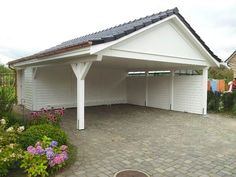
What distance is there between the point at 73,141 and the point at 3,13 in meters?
7.87

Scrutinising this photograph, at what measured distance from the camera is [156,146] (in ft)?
18.0

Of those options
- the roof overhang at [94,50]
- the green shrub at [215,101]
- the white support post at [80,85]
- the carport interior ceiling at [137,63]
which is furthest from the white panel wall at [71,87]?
the green shrub at [215,101]

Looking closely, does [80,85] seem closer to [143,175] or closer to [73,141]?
[73,141]

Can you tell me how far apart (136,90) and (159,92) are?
2005 millimetres

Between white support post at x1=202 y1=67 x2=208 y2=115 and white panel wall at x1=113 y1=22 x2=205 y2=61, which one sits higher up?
white panel wall at x1=113 y1=22 x2=205 y2=61

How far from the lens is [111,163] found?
431cm

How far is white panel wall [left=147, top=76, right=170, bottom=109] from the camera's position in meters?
11.8

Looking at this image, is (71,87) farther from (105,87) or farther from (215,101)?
(215,101)

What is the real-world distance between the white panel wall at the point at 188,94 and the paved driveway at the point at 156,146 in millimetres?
1542

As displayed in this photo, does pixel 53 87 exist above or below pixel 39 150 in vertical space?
above

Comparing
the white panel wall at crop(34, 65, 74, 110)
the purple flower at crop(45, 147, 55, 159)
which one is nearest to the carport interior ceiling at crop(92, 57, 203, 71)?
the white panel wall at crop(34, 65, 74, 110)

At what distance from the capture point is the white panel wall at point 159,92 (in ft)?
38.7

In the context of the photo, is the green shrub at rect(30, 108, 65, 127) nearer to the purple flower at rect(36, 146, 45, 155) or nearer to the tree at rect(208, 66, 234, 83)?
the purple flower at rect(36, 146, 45, 155)

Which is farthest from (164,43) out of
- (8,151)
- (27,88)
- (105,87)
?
(27,88)
